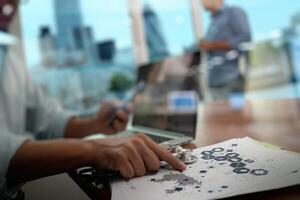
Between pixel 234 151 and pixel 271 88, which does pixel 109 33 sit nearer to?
pixel 271 88

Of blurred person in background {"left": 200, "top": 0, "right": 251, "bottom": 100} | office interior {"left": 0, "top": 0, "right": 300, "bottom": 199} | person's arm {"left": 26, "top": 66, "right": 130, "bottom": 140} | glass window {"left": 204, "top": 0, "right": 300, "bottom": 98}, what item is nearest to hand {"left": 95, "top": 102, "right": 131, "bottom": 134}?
person's arm {"left": 26, "top": 66, "right": 130, "bottom": 140}

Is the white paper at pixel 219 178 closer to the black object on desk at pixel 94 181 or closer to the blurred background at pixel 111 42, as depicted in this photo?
the black object on desk at pixel 94 181

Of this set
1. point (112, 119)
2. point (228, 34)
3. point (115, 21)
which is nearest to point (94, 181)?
point (112, 119)

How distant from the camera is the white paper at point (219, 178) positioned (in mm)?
346

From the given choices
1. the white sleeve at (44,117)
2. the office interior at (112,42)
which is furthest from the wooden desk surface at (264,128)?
the office interior at (112,42)

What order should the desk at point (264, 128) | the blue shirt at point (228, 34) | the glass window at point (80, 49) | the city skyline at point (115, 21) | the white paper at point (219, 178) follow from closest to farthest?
the white paper at point (219, 178)
the desk at point (264, 128)
the blue shirt at point (228, 34)
the city skyline at point (115, 21)
the glass window at point (80, 49)

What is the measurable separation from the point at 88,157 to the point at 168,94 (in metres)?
0.57

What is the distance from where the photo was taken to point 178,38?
3.07 meters

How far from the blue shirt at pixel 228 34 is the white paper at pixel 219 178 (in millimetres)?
1040

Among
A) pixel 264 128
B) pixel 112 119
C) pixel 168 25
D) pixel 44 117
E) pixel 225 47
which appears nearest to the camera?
pixel 264 128

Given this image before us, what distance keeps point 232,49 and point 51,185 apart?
1.40m

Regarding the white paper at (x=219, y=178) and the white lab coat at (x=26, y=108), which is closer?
the white paper at (x=219, y=178)

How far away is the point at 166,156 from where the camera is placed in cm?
44

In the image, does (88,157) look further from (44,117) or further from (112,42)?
(112,42)
